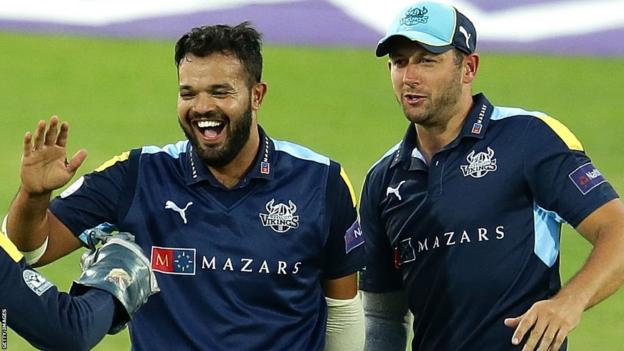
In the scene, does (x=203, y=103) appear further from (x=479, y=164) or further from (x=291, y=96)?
(x=291, y=96)

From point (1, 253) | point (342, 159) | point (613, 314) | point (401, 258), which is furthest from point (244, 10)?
point (1, 253)

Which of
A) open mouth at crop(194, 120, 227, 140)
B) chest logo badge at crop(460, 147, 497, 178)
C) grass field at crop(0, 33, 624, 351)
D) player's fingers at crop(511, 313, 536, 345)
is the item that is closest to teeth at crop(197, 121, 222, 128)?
open mouth at crop(194, 120, 227, 140)

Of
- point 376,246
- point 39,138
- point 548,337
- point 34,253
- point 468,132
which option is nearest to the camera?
point 548,337

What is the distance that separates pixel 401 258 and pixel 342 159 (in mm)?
6650

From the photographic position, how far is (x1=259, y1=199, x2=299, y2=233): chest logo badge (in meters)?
5.58

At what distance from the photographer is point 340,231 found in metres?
5.64

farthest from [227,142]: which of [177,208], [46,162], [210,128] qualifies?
[46,162]

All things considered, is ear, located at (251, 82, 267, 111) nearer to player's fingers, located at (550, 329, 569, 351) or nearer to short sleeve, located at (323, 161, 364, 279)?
short sleeve, located at (323, 161, 364, 279)

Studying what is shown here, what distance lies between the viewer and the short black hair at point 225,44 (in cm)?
557

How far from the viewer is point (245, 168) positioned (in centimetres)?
568

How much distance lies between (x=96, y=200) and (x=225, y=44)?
2.50 ft

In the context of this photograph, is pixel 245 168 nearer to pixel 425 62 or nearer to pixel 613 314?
pixel 425 62

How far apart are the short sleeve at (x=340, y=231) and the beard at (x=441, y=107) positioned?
0.38m

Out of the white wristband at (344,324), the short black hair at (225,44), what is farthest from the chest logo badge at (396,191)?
the short black hair at (225,44)
